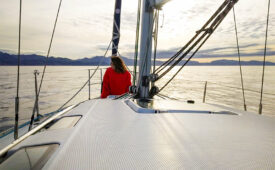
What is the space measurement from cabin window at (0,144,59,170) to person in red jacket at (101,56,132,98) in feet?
5.34

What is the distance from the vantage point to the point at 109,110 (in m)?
1.29

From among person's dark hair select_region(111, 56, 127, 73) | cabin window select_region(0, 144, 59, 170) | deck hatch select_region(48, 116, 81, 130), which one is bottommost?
cabin window select_region(0, 144, 59, 170)

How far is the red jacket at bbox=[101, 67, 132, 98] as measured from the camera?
2.41 metres

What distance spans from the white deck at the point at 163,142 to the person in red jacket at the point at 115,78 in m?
1.27

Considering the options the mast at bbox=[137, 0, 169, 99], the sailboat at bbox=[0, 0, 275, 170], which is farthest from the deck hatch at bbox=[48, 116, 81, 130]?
the mast at bbox=[137, 0, 169, 99]

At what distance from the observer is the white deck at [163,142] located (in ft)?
1.91

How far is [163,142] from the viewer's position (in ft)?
2.44

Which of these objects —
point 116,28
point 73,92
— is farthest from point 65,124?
point 73,92

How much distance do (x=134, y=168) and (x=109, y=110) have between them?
30.3 inches

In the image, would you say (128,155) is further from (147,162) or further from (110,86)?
(110,86)

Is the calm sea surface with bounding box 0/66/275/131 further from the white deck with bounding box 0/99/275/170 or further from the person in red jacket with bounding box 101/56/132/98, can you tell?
the white deck with bounding box 0/99/275/170

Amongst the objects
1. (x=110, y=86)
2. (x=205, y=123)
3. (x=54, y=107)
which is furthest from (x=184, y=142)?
(x=54, y=107)

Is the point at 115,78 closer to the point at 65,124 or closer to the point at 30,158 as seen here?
the point at 65,124

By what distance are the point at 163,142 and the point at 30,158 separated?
1.73 ft
